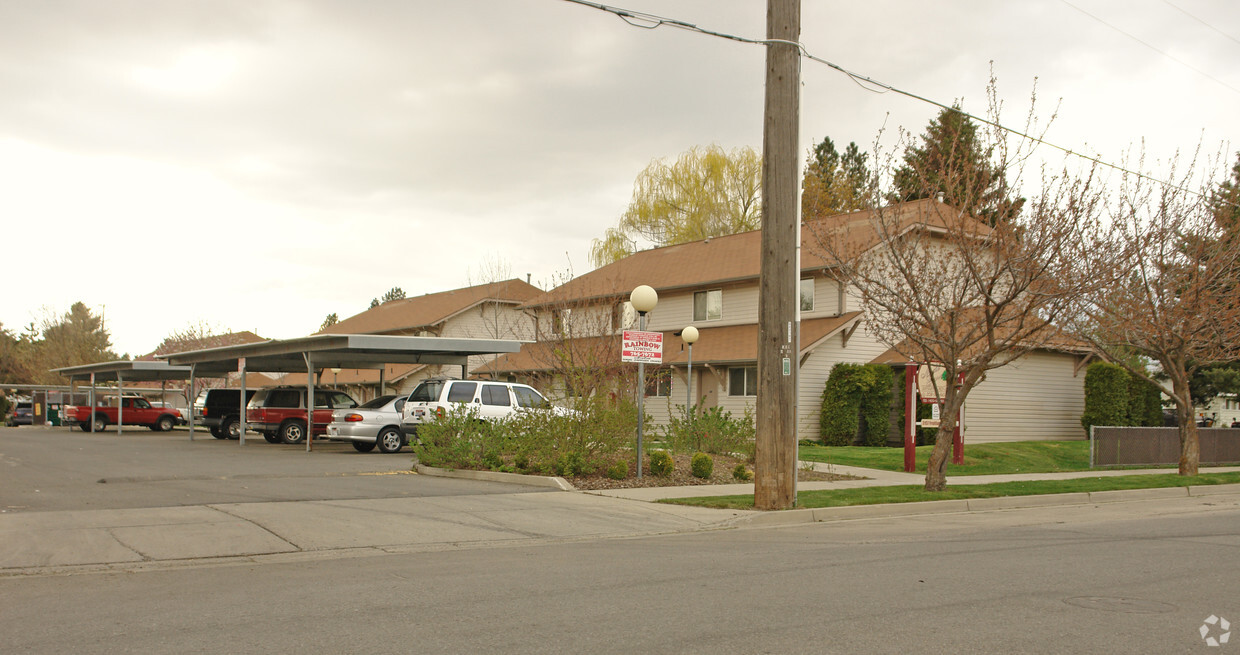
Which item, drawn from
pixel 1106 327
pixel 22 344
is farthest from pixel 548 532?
pixel 22 344

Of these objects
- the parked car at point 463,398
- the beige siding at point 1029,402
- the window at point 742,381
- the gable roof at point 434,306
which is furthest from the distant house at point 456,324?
the beige siding at point 1029,402

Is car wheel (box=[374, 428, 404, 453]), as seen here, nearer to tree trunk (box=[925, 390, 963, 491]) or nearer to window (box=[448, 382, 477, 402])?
window (box=[448, 382, 477, 402])

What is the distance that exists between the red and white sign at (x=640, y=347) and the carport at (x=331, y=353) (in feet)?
28.6

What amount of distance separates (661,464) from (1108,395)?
21.2 m

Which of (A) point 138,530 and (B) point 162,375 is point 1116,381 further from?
(B) point 162,375

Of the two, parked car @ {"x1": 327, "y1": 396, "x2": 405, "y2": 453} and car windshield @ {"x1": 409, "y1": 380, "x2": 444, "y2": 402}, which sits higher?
car windshield @ {"x1": 409, "y1": 380, "x2": 444, "y2": 402}

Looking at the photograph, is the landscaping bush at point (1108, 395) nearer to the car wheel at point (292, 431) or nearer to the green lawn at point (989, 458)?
the green lawn at point (989, 458)

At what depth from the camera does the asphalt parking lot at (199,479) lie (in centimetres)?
1362

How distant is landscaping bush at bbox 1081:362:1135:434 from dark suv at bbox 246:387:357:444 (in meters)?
24.0

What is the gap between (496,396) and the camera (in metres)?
23.2

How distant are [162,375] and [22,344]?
53761 millimetres

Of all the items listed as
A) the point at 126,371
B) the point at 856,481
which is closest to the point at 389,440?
the point at 856,481

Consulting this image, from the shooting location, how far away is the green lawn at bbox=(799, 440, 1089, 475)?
22328 mm

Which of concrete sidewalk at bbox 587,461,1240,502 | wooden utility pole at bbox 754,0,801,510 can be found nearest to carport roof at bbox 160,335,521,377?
concrete sidewalk at bbox 587,461,1240,502
